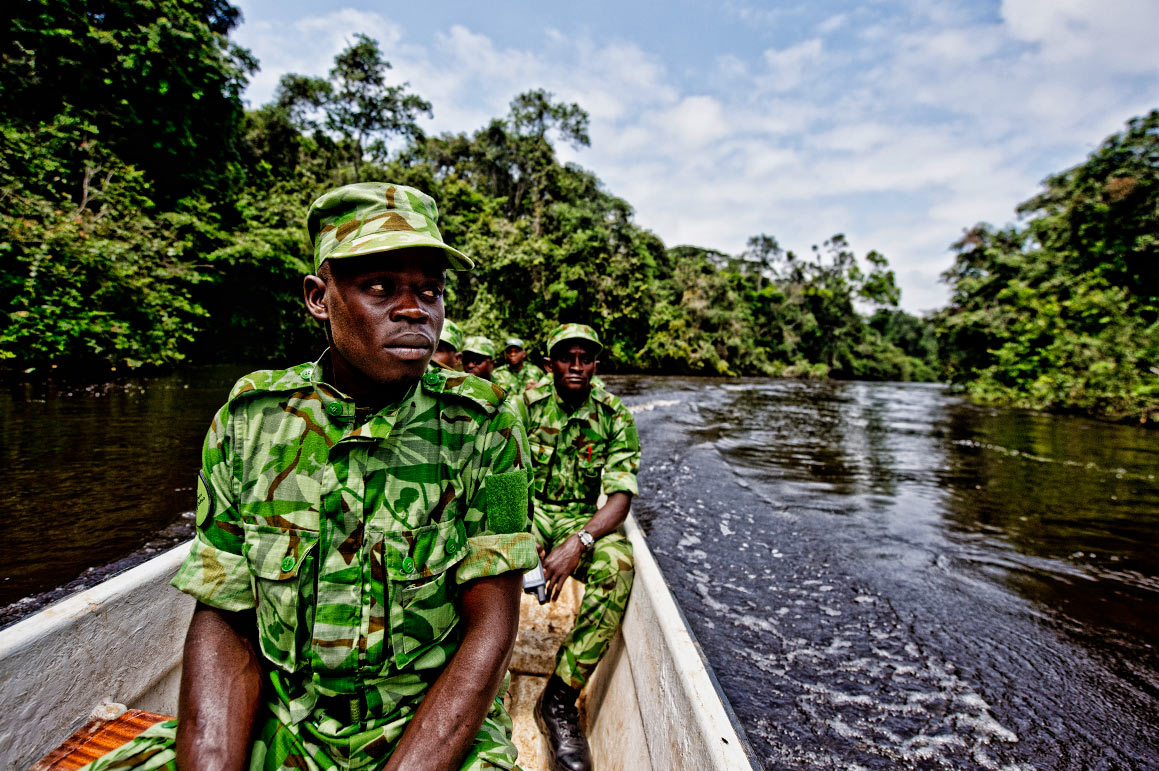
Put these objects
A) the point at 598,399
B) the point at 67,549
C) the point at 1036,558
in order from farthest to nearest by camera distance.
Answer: the point at 1036,558
the point at 67,549
the point at 598,399

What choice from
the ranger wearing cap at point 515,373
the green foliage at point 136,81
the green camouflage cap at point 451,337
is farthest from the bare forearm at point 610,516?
the green foliage at point 136,81

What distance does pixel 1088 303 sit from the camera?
61.2 ft

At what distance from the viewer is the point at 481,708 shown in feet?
3.82

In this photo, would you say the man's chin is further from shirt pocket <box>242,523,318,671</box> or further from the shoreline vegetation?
the shoreline vegetation

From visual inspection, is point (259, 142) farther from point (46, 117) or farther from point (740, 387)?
point (740, 387)

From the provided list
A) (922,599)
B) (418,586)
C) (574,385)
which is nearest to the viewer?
(418,586)

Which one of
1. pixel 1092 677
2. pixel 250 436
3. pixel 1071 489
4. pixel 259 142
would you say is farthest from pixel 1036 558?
pixel 259 142

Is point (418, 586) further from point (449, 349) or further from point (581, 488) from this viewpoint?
point (449, 349)

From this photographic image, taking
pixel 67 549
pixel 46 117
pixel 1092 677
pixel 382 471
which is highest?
pixel 46 117

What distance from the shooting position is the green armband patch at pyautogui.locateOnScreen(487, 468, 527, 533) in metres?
1.30

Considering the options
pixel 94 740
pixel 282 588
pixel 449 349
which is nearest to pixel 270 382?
pixel 282 588

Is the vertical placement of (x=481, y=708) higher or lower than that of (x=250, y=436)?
lower

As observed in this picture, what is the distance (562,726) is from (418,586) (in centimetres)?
145

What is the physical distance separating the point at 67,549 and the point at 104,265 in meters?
8.78
